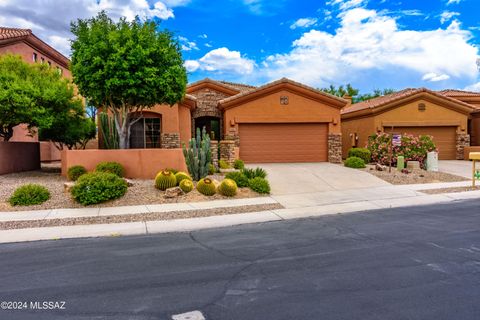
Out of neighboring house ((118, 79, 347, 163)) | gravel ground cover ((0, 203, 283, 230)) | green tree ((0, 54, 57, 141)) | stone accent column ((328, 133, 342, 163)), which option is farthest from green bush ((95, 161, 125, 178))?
stone accent column ((328, 133, 342, 163))

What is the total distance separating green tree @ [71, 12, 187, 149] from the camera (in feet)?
44.4

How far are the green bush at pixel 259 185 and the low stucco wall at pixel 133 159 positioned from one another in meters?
3.64

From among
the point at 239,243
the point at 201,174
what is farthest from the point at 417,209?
the point at 201,174

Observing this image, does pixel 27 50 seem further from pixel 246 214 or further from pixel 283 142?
pixel 246 214

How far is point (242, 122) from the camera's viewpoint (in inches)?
824

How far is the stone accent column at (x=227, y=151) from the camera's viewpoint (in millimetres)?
19078

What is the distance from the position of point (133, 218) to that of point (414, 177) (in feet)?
41.8

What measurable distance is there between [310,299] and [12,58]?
16.4 metres

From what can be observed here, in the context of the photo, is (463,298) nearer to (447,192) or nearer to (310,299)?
(310,299)

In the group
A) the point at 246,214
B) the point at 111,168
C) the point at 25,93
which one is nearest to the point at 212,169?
the point at 111,168

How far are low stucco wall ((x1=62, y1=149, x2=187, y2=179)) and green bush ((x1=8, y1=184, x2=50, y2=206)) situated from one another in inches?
132

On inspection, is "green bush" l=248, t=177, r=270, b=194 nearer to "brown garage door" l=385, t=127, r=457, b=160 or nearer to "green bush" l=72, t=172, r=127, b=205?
"green bush" l=72, t=172, r=127, b=205

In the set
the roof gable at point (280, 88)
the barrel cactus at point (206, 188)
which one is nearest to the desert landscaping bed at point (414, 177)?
the roof gable at point (280, 88)

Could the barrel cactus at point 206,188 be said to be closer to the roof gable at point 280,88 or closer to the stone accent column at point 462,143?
the roof gable at point 280,88
